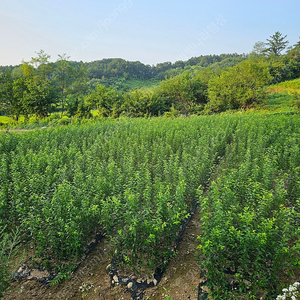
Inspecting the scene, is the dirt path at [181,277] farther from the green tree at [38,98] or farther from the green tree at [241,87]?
the green tree at [38,98]

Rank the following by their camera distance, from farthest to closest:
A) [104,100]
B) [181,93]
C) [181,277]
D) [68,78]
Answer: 1. [68,78]
2. [181,93]
3. [104,100]
4. [181,277]

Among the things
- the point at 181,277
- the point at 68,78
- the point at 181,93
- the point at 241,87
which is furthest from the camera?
the point at 68,78

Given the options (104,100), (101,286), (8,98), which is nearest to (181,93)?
(104,100)

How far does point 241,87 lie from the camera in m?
26.0

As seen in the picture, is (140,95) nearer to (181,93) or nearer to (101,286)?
(181,93)

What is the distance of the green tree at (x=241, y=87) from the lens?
25.1 metres

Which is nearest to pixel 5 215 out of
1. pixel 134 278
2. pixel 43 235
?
pixel 43 235

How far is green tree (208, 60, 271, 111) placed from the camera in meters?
25.1

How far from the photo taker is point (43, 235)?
3.77 metres

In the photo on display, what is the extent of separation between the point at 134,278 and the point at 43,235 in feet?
5.45

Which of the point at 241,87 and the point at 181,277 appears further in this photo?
the point at 241,87

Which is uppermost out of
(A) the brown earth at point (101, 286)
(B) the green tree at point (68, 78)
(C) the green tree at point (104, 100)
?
(B) the green tree at point (68, 78)

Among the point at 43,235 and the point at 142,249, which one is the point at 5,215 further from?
the point at 142,249

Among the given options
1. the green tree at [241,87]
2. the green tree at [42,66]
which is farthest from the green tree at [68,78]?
the green tree at [241,87]
